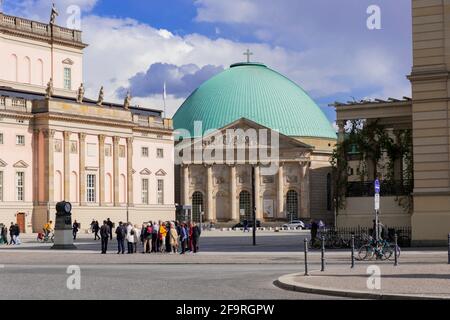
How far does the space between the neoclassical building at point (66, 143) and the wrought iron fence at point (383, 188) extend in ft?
145

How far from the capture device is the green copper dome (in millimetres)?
140750

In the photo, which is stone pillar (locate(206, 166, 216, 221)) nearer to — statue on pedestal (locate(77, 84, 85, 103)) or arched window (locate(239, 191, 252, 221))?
arched window (locate(239, 191, 252, 221))

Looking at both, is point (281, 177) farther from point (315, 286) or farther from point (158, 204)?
point (315, 286)

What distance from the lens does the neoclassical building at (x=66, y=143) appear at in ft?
295

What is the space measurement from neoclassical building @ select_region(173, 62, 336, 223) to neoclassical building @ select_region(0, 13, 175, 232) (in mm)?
26391

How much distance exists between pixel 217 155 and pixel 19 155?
162ft

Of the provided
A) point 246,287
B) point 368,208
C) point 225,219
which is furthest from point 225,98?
point 246,287

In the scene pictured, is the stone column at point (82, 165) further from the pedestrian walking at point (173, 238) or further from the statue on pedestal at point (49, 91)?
the pedestrian walking at point (173, 238)

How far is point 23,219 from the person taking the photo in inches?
3516

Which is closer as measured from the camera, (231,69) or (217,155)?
(217,155)

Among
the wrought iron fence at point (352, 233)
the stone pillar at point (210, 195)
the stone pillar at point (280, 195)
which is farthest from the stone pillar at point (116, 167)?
the wrought iron fence at point (352, 233)

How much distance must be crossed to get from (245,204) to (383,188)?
285ft

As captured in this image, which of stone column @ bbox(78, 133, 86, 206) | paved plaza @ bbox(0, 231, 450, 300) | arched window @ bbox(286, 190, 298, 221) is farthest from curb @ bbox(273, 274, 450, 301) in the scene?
arched window @ bbox(286, 190, 298, 221)

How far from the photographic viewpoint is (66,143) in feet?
308
